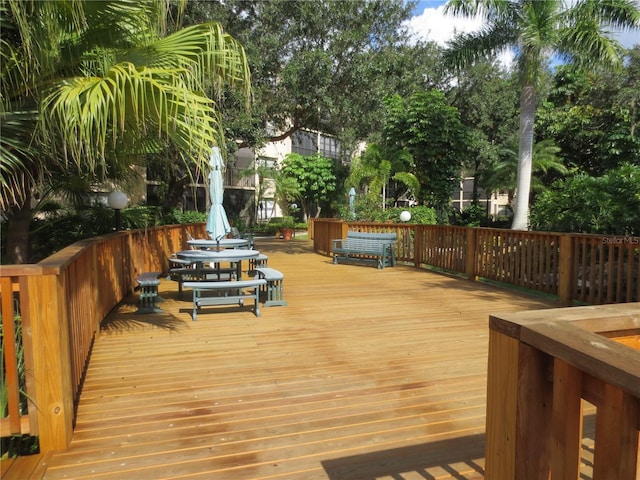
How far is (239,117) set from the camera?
1313 centimetres

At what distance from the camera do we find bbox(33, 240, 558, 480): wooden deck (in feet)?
7.79

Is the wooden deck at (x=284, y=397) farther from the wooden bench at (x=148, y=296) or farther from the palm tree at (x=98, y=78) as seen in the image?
the palm tree at (x=98, y=78)

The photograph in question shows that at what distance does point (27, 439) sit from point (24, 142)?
2584 millimetres

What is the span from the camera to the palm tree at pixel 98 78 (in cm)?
336

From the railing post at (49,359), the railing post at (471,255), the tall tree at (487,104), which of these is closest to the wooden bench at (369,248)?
the railing post at (471,255)

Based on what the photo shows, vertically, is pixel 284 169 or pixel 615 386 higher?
pixel 284 169

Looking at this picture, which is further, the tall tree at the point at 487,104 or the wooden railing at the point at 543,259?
the tall tree at the point at 487,104

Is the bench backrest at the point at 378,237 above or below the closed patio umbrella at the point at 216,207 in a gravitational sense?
below

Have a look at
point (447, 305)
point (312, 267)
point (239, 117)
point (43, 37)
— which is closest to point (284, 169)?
point (239, 117)

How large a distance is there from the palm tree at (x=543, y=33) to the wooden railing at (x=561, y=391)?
12596 millimetres

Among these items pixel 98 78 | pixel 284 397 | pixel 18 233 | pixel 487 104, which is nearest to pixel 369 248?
pixel 18 233

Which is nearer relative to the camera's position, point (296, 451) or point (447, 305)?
point (296, 451)

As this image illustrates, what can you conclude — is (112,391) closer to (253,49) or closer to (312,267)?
(312,267)

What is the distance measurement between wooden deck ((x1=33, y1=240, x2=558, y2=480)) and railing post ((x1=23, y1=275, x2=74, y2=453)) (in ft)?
0.51
